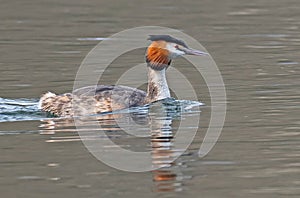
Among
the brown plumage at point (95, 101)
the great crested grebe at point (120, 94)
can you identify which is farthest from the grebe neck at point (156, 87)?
the brown plumage at point (95, 101)

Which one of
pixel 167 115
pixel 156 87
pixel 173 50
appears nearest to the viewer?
pixel 167 115

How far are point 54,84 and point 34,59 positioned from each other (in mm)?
2207

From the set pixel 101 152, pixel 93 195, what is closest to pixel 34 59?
pixel 101 152

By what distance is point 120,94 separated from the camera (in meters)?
11.4

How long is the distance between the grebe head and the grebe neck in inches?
2.9

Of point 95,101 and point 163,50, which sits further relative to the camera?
point 163,50

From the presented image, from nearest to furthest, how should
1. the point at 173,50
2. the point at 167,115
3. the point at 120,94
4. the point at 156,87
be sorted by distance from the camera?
the point at 167,115 < the point at 120,94 < the point at 173,50 < the point at 156,87

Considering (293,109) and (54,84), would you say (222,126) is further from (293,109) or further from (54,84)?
(54,84)

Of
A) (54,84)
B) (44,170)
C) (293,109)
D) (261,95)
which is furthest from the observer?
(54,84)

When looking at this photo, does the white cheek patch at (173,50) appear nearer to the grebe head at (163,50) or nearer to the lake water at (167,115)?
the grebe head at (163,50)

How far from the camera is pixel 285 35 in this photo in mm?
17875

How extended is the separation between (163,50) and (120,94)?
31.4 inches

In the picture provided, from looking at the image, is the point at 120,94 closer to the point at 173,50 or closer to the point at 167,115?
the point at 167,115

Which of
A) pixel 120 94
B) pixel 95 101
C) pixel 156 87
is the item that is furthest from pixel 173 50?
pixel 95 101
